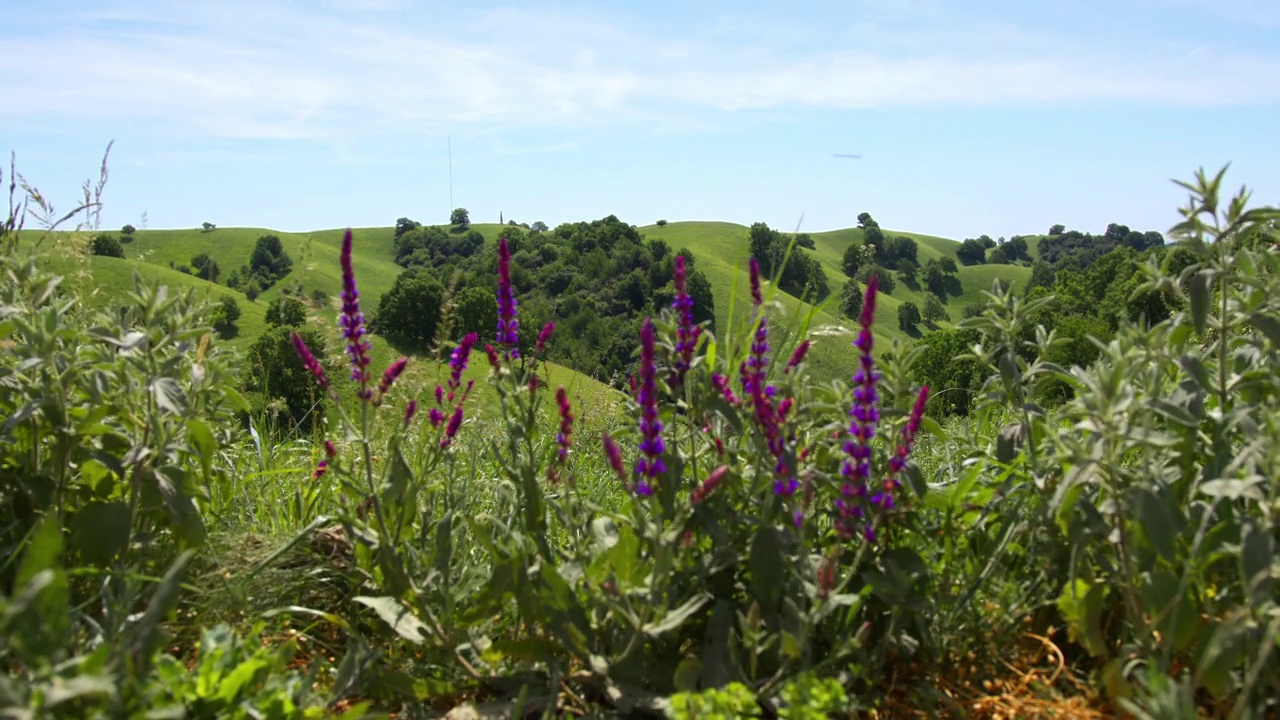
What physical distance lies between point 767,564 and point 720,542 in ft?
0.41

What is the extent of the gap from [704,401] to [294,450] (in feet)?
10.2

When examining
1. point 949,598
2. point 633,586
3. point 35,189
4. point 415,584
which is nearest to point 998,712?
point 949,598

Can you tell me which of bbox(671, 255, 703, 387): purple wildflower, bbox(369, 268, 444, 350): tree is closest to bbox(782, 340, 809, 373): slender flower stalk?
bbox(671, 255, 703, 387): purple wildflower

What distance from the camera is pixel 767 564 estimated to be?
2213 millimetres

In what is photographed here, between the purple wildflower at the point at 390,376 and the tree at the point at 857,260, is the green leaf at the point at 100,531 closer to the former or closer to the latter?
the purple wildflower at the point at 390,376

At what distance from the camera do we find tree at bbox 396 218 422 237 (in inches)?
5536

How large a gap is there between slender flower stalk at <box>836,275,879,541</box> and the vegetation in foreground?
1 cm

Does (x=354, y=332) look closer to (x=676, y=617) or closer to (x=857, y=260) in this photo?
(x=676, y=617)

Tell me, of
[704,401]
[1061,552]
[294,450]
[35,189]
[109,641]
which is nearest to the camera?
[109,641]

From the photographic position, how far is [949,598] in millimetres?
2412

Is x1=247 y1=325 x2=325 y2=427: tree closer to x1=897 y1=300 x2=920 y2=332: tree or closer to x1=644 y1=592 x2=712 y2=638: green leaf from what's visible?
x1=644 y1=592 x2=712 y2=638: green leaf

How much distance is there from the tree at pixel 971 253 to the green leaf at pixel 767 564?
162 m

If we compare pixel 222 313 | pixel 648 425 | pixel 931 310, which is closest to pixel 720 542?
pixel 648 425

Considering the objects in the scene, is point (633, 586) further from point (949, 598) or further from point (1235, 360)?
point (1235, 360)
